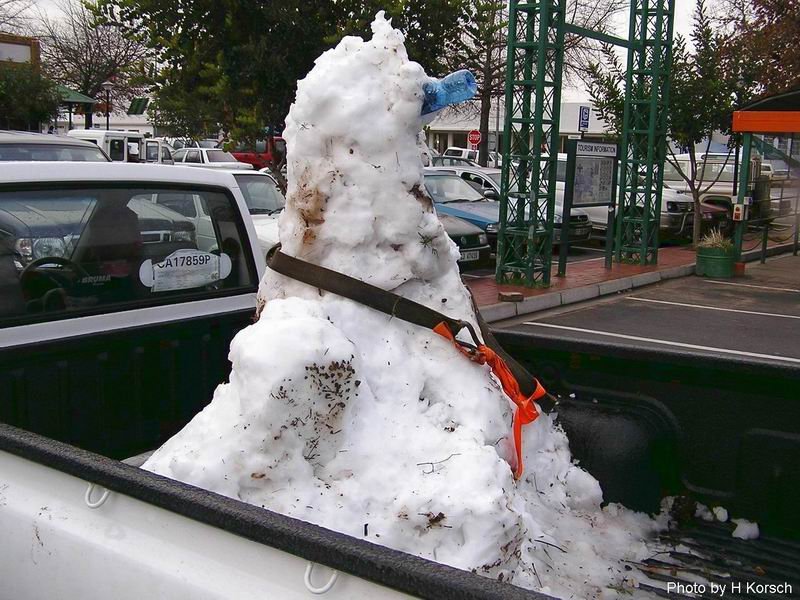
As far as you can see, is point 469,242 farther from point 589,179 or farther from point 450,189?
point 450,189

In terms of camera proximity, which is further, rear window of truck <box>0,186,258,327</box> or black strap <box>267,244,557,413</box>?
rear window of truck <box>0,186,258,327</box>

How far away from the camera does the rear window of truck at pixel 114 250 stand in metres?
2.98

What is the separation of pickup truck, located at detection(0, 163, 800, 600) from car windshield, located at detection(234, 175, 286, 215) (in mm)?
6713

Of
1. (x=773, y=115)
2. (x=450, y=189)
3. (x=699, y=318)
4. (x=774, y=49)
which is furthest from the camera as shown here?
(x=774, y=49)

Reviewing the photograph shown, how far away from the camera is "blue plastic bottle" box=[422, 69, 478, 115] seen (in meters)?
2.41

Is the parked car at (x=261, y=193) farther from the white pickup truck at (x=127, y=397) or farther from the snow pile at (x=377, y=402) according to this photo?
the snow pile at (x=377, y=402)

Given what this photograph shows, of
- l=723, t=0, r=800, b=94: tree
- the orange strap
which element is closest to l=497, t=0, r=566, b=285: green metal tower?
l=723, t=0, r=800, b=94: tree

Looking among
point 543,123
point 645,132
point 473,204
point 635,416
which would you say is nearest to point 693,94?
point 645,132

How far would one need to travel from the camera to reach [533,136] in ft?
37.0

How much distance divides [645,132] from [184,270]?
12.1 metres

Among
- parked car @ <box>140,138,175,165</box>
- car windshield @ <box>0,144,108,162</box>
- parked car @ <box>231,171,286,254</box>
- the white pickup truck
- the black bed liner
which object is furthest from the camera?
parked car @ <box>140,138,175,165</box>

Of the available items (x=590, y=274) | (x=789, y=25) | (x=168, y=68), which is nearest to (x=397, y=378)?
(x=168, y=68)

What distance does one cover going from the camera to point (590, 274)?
1325cm

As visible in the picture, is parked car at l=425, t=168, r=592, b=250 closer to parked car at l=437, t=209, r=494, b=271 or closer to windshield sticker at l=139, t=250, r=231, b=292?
parked car at l=437, t=209, r=494, b=271
